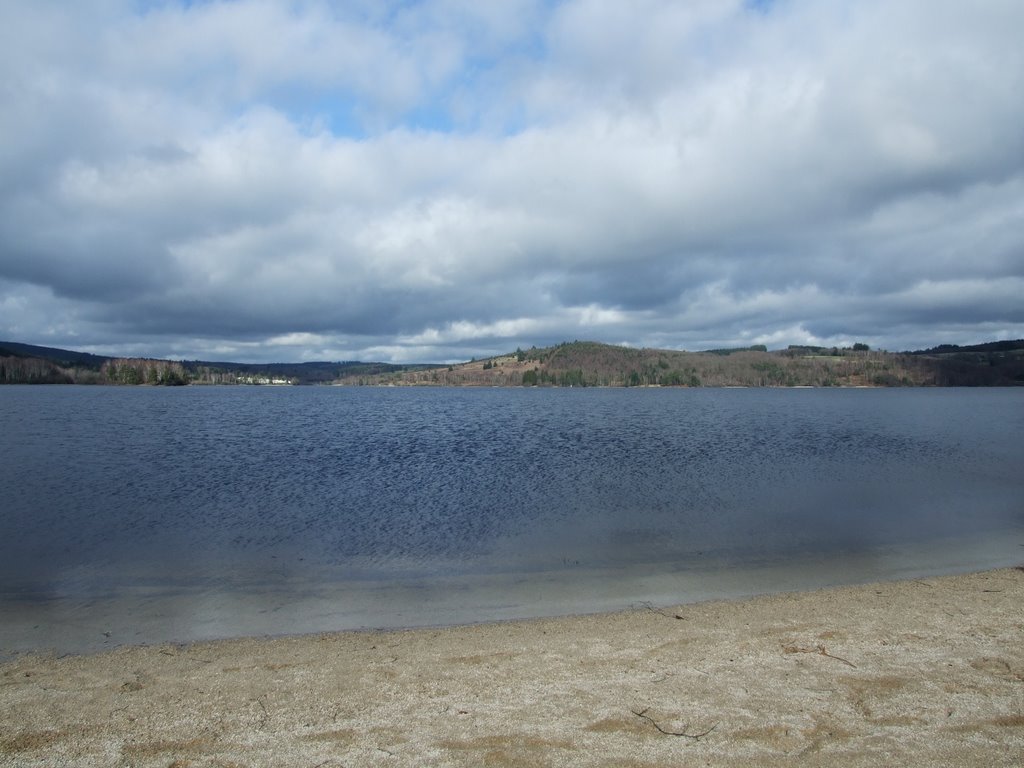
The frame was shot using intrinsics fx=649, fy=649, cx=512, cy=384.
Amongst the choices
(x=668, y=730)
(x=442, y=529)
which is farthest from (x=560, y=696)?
(x=442, y=529)

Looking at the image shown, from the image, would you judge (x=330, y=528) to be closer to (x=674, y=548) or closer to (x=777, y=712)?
(x=674, y=548)

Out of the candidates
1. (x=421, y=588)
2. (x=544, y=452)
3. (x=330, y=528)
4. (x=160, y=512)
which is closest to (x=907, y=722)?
(x=421, y=588)

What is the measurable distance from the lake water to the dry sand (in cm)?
182

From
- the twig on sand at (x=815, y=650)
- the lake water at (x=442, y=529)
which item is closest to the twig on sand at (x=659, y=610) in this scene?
the lake water at (x=442, y=529)

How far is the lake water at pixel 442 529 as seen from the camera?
12.1 meters

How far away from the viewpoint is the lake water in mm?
12102

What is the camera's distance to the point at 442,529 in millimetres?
18578

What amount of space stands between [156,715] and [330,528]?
11.7 metres

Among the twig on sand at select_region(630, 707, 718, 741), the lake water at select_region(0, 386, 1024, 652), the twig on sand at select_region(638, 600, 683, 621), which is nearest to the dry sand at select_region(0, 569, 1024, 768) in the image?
the twig on sand at select_region(630, 707, 718, 741)

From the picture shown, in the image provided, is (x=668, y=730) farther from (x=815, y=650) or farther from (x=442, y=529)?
(x=442, y=529)

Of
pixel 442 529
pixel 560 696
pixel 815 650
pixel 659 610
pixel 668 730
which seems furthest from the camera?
pixel 442 529

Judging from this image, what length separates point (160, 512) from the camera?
2053 cm

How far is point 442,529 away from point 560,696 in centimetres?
1158

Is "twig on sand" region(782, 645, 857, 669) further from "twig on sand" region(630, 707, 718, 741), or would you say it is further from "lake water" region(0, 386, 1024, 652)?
"lake water" region(0, 386, 1024, 652)
